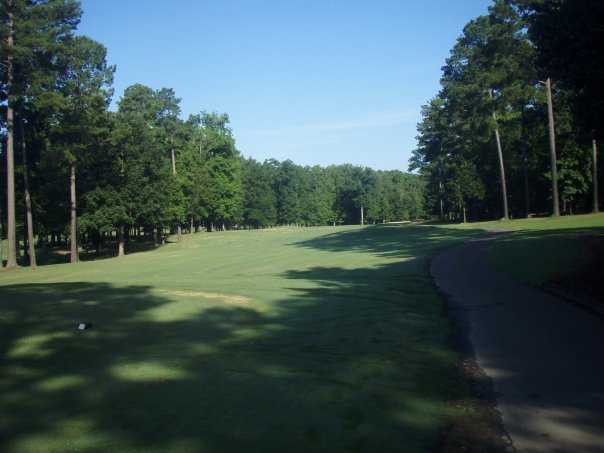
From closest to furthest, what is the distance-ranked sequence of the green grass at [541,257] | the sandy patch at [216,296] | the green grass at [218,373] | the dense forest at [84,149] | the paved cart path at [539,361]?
1. the green grass at [218,373]
2. the paved cart path at [539,361]
3. the sandy patch at [216,296]
4. the green grass at [541,257]
5. the dense forest at [84,149]

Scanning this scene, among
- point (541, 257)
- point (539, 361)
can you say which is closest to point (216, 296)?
point (539, 361)

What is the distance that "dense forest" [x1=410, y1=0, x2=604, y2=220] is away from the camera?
47.4 feet

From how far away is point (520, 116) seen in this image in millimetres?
58219

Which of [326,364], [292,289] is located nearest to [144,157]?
[292,289]

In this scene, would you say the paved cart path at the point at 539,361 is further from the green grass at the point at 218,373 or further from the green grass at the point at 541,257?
the green grass at the point at 541,257

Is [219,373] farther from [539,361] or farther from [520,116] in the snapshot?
[520,116]

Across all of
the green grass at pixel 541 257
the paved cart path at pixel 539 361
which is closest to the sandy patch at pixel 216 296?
the paved cart path at pixel 539 361

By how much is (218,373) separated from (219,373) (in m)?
0.01

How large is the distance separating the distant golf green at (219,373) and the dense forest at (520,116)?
27.4ft

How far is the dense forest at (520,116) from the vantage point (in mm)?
14453

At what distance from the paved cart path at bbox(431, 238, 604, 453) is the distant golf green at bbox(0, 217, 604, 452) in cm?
74

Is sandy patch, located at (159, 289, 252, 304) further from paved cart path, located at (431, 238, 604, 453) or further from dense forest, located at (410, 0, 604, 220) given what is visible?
dense forest, located at (410, 0, 604, 220)

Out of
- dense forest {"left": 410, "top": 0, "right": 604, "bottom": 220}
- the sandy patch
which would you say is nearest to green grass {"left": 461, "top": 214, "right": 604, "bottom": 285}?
dense forest {"left": 410, "top": 0, "right": 604, "bottom": 220}

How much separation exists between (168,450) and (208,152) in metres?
89.8
